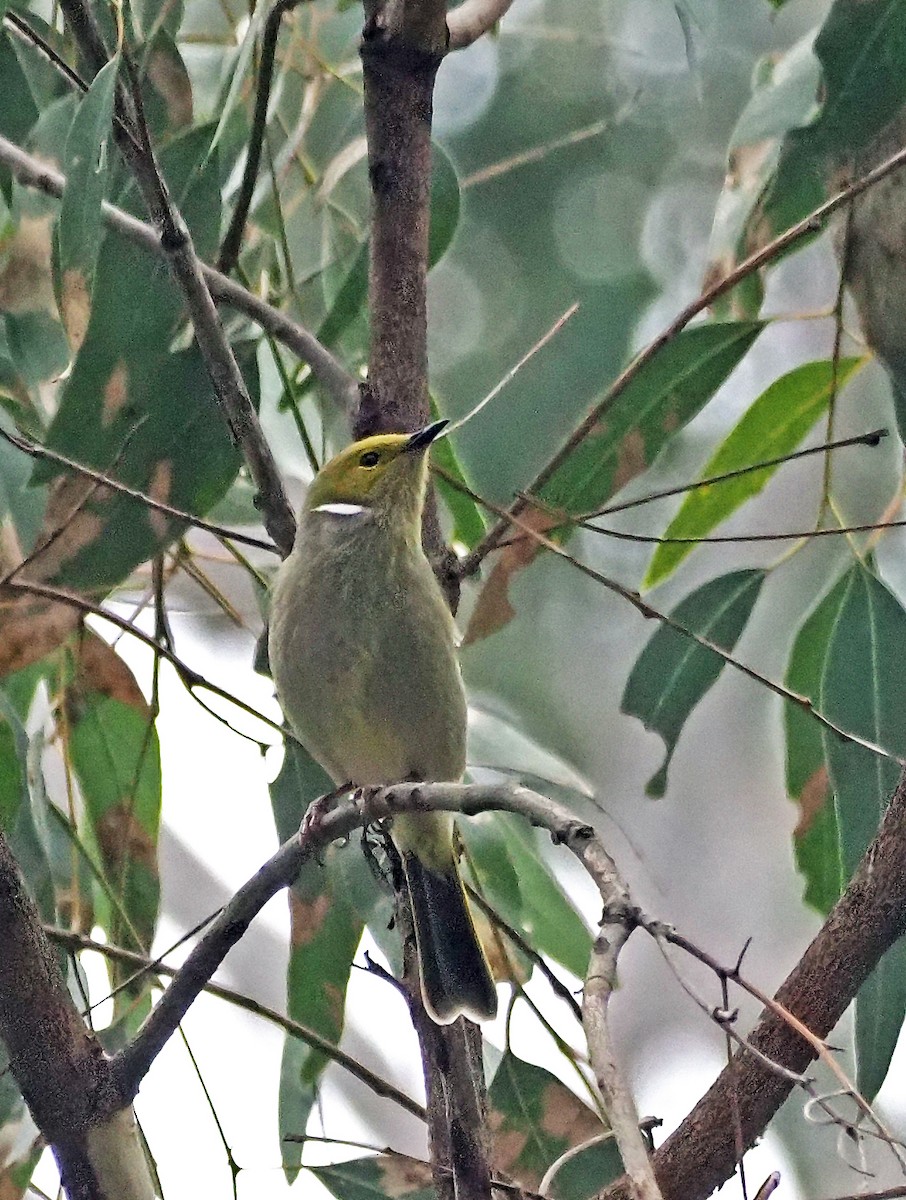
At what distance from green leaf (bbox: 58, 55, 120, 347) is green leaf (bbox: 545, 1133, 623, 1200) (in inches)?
39.8

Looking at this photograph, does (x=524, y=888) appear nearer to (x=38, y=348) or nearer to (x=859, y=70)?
(x=38, y=348)

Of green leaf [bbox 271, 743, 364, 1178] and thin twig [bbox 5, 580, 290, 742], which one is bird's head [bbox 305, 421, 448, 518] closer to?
thin twig [bbox 5, 580, 290, 742]

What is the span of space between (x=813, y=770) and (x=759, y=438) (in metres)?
0.43

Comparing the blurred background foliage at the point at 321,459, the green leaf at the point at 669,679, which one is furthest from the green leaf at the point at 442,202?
the green leaf at the point at 669,679

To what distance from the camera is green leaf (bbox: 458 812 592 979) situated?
1.82 metres

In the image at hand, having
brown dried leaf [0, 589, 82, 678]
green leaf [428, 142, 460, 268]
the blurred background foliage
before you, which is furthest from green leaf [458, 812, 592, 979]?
green leaf [428, 142, 460, 268]

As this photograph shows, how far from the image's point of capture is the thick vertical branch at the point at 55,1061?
3.80 ft

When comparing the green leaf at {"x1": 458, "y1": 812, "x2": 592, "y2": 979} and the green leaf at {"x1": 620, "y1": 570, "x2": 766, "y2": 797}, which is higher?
the green leaf at {"x1": 620, "y1": 570, "x2": 766, "y2": 797}

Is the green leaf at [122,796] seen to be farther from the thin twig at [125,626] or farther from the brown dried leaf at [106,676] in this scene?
the thin twig at [125,626]

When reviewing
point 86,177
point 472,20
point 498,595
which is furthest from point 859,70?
point 86,177

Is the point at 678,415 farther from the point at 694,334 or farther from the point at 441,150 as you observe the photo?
the point at 441,150

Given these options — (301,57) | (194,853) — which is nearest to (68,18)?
(301,57)

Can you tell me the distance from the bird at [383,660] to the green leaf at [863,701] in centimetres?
43

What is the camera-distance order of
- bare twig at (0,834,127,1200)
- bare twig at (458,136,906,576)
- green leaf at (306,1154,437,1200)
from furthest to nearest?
1. green leaf at (306,1154,437,1200)
2. bare twig at (458,136,906,576)
3. bare twig at (0,834,127,1200)
